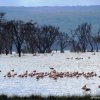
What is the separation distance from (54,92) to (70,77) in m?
6.39

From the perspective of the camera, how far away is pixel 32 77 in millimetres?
21062

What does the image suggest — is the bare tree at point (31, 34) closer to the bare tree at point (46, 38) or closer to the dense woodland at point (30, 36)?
the dense woodland at point (30, 36)

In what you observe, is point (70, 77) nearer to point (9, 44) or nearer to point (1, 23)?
point (1, 23)

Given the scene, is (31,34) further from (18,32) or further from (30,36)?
(18,32)

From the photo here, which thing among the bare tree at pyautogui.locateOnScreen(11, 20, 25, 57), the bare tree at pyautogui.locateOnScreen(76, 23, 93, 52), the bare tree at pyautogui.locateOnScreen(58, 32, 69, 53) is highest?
the bare tree at pyautogui.locateOnScreen(11, 20, 25, 57)

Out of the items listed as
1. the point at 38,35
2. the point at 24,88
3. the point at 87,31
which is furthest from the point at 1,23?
the point at 24,88

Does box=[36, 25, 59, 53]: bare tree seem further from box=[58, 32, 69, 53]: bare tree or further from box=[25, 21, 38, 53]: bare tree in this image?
box=[58, 32, 69, 53]: bare tree

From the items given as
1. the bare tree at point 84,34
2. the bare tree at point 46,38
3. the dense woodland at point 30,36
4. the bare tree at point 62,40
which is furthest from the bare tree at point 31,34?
the bare tree at point 84,34

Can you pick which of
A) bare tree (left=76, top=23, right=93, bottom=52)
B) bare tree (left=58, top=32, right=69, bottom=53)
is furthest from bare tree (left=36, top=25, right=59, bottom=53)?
bare tree (left=58, top=32, right=69, bottom=53)

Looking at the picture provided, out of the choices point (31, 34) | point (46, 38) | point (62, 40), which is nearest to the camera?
point (31, 34)

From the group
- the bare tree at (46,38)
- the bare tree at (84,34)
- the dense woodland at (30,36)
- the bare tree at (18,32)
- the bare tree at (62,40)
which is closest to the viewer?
the bare tree at (18,32)

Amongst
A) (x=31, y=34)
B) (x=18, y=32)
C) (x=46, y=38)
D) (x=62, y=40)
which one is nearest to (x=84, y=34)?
(x=62, y=40)

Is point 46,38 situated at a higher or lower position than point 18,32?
lower

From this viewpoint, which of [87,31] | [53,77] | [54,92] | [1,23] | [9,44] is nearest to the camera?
[54,92]
